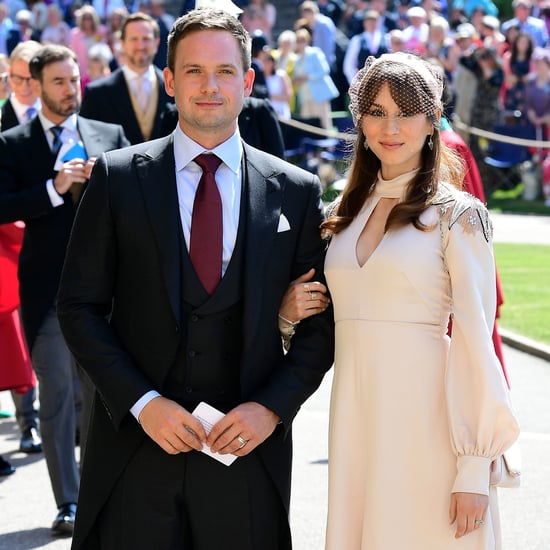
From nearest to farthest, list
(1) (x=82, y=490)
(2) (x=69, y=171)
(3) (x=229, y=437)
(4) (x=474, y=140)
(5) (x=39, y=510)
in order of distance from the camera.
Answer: (3) (x=229, y=437)
(1) (x=82, y=490)
(2) (x=69, y=171)
(5) (x=39, y=510)
(4) (x=474, y=140)

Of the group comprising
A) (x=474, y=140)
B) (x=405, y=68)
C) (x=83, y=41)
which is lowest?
(x=474, y=140)

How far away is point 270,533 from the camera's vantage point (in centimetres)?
383

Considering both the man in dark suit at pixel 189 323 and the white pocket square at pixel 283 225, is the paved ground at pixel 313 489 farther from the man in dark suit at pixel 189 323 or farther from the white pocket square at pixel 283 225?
the white pocket square at pixel 283 225

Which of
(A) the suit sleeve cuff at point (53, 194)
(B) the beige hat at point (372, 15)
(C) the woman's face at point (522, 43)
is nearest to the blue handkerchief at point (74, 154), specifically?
(A) the suit sleeve cuff at point (53, 194)

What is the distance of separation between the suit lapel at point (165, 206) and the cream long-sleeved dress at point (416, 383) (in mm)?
533

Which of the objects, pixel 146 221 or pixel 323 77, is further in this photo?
pixel 323 77

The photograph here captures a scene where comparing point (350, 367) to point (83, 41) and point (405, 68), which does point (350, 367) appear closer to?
point (405, 68)

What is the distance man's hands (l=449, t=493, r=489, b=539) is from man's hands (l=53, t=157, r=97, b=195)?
9.97ft

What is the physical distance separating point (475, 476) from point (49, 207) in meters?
3.24

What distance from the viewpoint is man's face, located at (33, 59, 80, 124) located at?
6.64 metres

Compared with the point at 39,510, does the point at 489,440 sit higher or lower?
higher

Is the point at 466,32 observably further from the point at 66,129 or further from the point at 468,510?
the point at 468,510

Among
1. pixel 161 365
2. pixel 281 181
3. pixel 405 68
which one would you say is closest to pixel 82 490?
pixel 161 365

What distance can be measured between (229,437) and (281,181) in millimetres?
849
